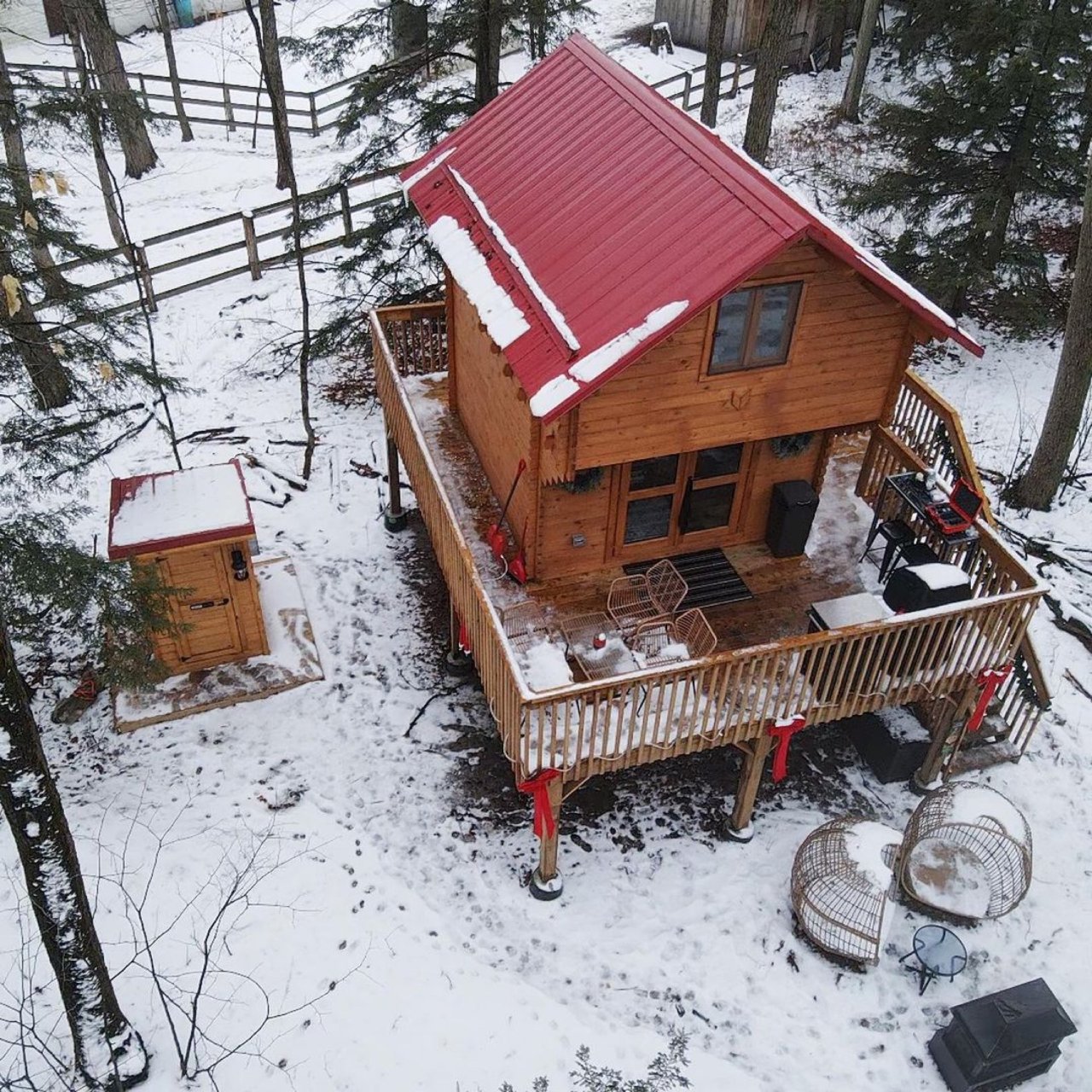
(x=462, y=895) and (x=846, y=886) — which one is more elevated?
(x=846, y=886)

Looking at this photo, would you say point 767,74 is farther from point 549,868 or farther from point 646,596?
point 549,868

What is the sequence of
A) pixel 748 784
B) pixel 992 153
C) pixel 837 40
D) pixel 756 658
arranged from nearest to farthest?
pixel 756 658 → pixel 748 784 → pixel 992 153 → pixel 837 40

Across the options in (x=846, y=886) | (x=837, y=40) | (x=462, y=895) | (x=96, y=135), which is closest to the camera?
(x=846, y=886)

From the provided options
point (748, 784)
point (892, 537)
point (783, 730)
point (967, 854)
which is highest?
point (892, 537)

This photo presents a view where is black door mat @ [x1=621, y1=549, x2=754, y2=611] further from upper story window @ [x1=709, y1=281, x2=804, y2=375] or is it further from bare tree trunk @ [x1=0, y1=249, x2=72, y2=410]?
bare tree trunk @ [x1=0, y1=249, x2=72, y2=410]

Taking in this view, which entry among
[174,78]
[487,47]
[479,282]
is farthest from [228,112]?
[479,282]

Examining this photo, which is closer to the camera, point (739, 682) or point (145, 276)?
point (739, 682)

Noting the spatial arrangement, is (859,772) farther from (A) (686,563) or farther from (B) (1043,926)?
(A) (686,563)
